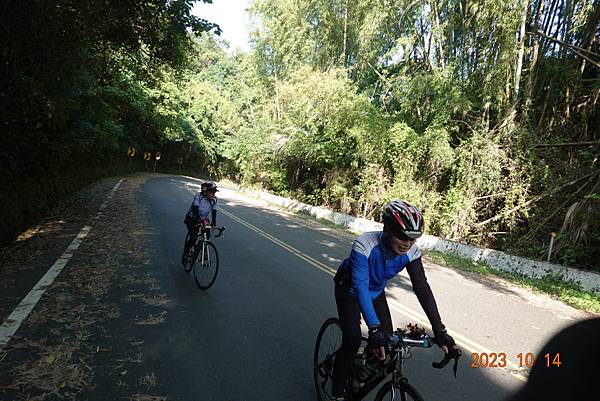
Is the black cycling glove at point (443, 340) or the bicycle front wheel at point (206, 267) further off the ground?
the black cycling glove at point (443, 340)

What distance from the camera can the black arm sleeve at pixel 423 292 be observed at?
2835 mm

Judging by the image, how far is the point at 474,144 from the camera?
1330 cm

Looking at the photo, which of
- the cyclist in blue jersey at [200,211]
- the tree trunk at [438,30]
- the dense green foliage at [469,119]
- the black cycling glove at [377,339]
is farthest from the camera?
the tree trunk at [438,30]

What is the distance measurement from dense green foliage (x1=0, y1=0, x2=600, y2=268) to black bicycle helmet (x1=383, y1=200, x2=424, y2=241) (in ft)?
22.5

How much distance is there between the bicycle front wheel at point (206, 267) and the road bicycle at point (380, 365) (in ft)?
10.5

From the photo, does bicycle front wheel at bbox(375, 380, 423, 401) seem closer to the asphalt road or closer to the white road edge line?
the asphalt road

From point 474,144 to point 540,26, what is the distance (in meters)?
4.69

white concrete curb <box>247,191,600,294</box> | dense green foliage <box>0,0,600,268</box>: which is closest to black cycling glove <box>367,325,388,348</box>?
dense green foliage <box>0,0,600,268</box>

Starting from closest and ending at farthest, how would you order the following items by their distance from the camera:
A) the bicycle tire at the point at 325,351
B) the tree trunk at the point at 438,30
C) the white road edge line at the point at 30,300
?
the bicycle tire at the point at 325,351 < the white road edge line at the point at 30,300 < the tree trunk at the point at 438,30

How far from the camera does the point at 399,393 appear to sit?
2643 millimetres

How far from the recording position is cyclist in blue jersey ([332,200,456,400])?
281cm

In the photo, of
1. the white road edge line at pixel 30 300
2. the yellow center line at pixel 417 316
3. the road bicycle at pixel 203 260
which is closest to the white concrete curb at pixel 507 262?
the yellow center line at pixel 417 316

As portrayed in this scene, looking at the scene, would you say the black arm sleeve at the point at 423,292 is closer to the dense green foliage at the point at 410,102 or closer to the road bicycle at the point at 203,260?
the road bicycle at the point at 203,260

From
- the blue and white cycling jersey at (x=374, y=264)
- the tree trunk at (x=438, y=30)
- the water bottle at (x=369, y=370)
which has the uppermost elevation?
the tree trunk at (x=438, y=30)
